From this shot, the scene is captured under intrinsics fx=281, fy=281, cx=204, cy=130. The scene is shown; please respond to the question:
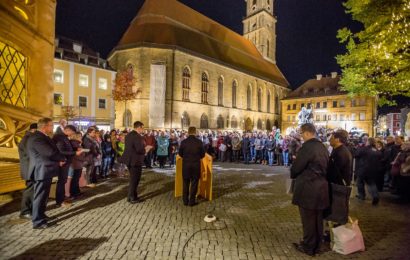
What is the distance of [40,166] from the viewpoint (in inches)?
210

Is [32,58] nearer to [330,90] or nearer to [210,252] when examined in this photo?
[210,252]

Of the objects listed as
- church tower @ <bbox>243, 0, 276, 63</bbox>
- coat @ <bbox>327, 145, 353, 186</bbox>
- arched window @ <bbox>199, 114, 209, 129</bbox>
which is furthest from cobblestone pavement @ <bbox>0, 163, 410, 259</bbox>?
church tower @ <bbox>243, 0, 276, 63</bbox>

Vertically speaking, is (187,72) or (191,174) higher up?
(187,72)

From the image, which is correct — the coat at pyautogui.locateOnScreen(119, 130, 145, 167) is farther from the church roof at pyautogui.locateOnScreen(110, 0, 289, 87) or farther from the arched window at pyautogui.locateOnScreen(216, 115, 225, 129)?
the arched window at pyautogui.locateOnScreen(216, 115, 225, 129)

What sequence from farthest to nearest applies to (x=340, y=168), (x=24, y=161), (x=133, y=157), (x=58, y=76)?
(x=58, y=76), (x=133, y=157), (x=24, y=161), (x=340, y=168)

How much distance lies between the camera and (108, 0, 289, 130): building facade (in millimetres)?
35375

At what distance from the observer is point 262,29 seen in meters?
57.3

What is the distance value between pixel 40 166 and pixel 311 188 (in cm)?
487

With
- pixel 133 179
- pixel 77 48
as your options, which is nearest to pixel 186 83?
pixel 77 48

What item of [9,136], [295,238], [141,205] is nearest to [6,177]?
[9,136]

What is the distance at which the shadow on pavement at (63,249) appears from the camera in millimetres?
4137

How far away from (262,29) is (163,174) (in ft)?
171

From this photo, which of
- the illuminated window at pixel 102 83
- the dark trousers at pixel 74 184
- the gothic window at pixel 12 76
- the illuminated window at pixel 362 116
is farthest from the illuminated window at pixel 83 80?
the illuminated window at pixel 362 116

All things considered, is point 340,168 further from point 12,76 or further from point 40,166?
point 12,76
